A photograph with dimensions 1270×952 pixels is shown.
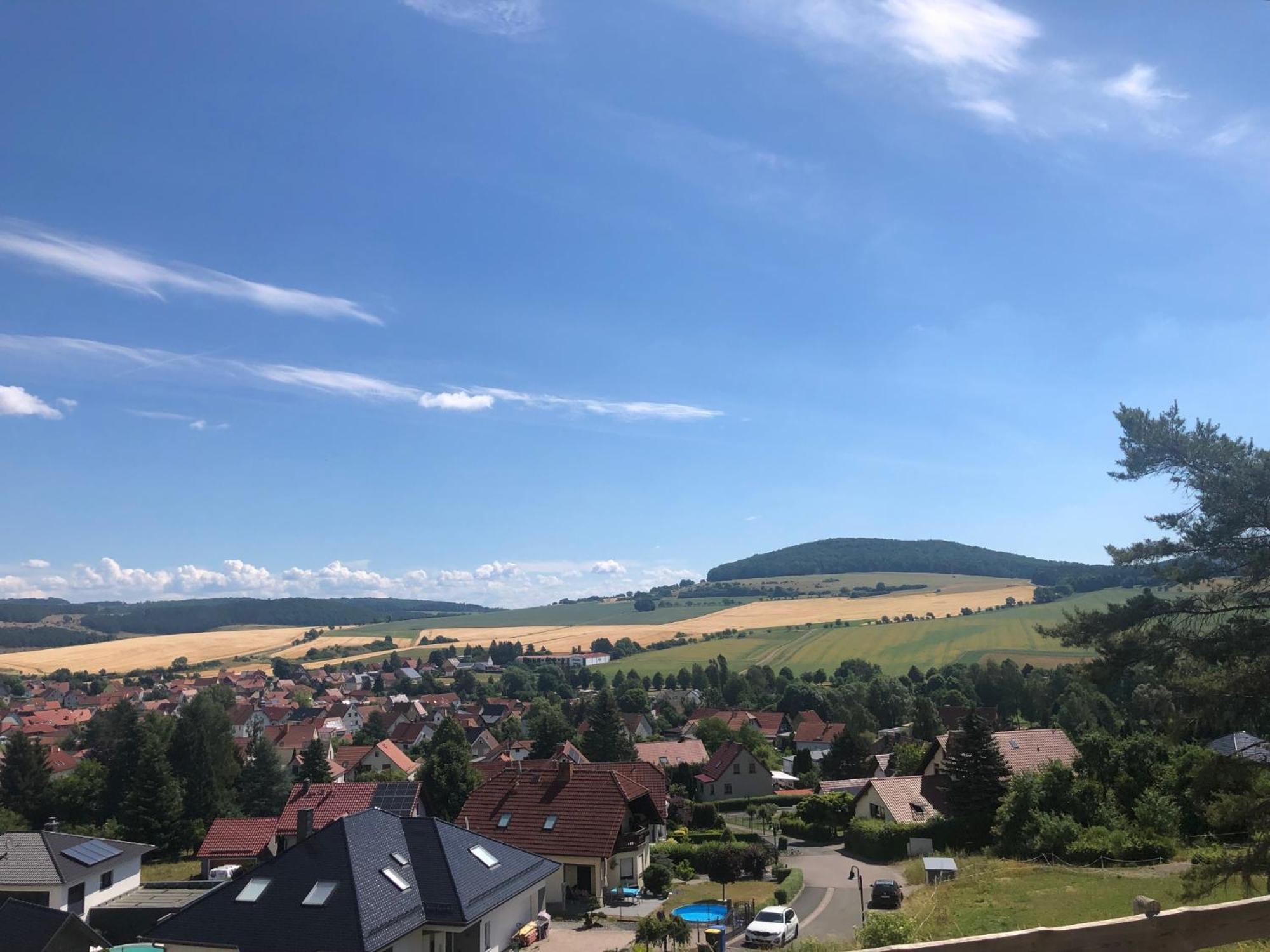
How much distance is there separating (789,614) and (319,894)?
146818 mm

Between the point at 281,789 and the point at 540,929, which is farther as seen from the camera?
the point at 281,789

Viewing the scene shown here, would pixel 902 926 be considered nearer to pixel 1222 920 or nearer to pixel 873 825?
pixel 1222 920

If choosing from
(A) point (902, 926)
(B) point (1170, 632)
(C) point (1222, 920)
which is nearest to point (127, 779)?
(A) point (902, 926)

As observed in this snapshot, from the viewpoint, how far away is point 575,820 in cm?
3166

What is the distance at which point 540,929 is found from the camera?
2438cm

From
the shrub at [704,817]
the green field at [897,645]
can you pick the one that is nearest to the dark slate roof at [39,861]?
the shrub at [704,817]

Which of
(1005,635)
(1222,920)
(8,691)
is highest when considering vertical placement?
(1222,920)

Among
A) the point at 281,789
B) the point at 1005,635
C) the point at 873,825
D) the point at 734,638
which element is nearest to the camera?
the point at 873,825

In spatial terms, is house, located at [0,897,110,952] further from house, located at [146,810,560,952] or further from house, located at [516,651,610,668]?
house, located at [516,651,610,668]

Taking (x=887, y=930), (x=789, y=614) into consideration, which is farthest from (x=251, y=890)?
(x=789, y=614)

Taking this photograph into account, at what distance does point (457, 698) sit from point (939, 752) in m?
88.2

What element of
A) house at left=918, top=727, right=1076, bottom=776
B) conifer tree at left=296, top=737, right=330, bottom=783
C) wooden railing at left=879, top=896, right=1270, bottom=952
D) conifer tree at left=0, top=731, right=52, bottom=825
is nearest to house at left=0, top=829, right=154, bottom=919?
conifer tree at left=296, top=737, right=330, bottom=783

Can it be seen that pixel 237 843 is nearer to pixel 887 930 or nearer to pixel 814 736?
pixel 887 930

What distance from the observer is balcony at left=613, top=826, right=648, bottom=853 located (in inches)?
1218
